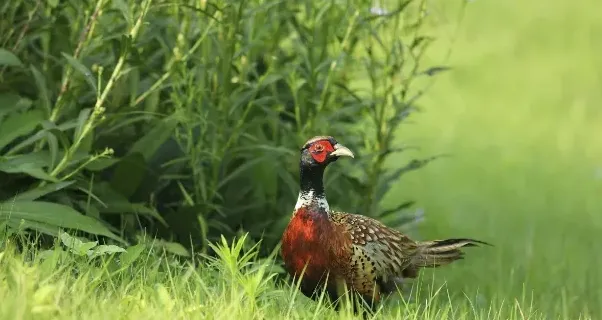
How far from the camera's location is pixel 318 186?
17.4 ft

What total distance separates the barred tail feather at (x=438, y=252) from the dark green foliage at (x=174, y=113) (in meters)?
0.81

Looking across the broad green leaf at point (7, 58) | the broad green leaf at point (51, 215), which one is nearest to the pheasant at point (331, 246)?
the broad green leaf at point (51, 215)

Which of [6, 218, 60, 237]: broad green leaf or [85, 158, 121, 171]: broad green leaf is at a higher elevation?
[85, 158, 121, 171]: broad green leaf

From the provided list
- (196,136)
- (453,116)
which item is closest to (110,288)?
(196,136)

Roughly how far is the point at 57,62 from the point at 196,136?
89 centimetres

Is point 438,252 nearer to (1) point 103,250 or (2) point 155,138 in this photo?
(2) point 155,138

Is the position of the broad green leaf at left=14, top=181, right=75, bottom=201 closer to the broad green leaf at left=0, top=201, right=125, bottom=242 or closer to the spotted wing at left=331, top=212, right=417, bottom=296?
the broad green leaf at left=0, top=201, right=125, bottom=242

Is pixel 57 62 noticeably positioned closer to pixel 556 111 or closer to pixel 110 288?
pixel 110 288

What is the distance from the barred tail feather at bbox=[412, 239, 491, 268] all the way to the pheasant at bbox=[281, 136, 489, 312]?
0.24 m

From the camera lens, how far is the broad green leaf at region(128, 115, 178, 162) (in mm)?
5992

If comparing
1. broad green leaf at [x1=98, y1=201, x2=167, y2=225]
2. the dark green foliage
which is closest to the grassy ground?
broad green leaf at [x1=98, y1=201, x2=167, y2=225]

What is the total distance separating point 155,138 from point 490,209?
4.29m

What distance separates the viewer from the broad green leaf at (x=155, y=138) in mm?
5992

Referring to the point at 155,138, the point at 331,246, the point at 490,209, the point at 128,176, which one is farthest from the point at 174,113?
the point at 490,209
